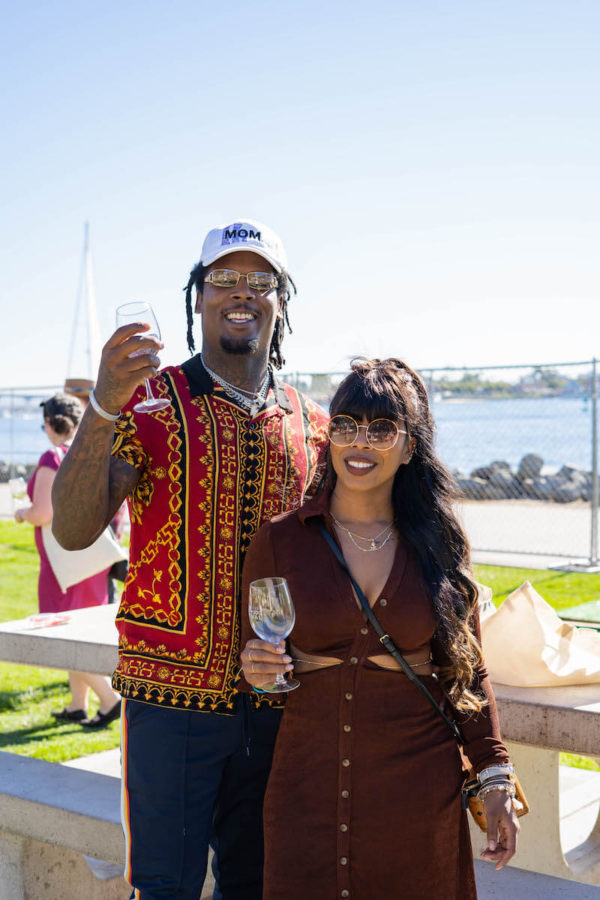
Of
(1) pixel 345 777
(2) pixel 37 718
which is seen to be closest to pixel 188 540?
(1) pixel 345 777

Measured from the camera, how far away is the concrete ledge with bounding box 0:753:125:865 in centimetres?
391

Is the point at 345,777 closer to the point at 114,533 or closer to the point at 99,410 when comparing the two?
the point at 99,410

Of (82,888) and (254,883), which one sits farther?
(82,888)

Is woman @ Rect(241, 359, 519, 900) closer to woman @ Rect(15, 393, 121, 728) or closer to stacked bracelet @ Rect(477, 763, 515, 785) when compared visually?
stacked bracelet @ Rect(477, 763, 515, 785)

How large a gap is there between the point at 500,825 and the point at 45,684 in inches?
241

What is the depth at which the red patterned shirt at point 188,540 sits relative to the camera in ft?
9.05

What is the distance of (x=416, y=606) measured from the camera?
2506mm

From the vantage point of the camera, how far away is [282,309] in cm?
339

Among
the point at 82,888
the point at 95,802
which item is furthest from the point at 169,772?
the point at 82,888

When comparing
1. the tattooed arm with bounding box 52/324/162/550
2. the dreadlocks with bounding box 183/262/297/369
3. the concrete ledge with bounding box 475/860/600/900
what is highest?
the dreadlocks with bounding box 183/262/297/369

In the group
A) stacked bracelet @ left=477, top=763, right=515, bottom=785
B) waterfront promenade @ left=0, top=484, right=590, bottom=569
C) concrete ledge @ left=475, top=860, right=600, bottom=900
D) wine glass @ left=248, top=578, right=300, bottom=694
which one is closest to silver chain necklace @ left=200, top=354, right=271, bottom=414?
wine glass @ left=248, top=578, right=300, bottom=694

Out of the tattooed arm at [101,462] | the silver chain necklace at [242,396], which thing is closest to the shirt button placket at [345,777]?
the tattooed arm at [101,462]

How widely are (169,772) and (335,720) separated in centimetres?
57

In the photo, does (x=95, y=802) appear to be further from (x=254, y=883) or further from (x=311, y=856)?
(x=311, y=856)
